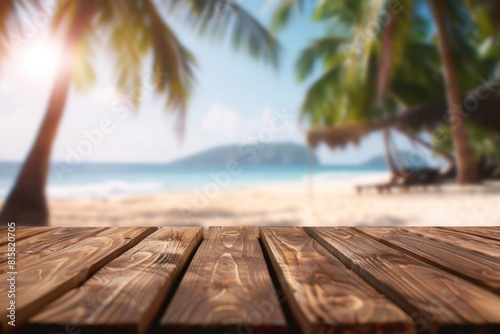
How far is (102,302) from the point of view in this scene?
1.27 feet

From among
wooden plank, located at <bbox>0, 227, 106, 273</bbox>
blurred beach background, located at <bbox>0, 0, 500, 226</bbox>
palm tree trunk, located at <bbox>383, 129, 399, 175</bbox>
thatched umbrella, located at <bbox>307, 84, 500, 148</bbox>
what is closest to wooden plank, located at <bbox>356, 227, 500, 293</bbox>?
wooden plank, located at <bbox>0, 227, 106, 273</bbox>

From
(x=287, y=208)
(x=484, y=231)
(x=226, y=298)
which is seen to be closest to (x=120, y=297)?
(x=226, y=298)

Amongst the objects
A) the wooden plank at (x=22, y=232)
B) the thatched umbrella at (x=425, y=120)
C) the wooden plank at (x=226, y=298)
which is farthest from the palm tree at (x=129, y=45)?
the wooden plank at (x=226, y=298)

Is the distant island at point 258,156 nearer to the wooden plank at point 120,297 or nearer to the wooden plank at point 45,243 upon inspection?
the wooden plank at point 45,243

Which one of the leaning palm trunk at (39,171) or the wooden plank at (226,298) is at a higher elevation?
the leaning palm trunk at (39,171)

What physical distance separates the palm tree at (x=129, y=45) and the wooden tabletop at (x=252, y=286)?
11.6ft

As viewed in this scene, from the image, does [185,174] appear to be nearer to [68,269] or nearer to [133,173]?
[133,173]

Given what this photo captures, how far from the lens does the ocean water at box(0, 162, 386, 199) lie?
412 inches

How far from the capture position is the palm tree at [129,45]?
384 centimetres

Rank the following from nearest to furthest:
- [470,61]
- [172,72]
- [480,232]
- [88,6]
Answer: [480,232] < [88,6] < [172,72] < [470,61]

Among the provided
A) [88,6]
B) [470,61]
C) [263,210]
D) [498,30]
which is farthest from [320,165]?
[88,6]

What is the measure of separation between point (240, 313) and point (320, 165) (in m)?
14.2

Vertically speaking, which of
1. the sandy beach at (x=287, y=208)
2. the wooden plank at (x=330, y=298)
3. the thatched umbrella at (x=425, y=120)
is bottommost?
the sandy beach at (x=287, y=208)

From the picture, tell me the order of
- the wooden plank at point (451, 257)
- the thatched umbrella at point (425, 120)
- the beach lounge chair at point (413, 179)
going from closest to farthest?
the wooden plank at point (451, 257), the thatched umbrella at point (425, 120), the beach lounge chair at point (413, 179)
